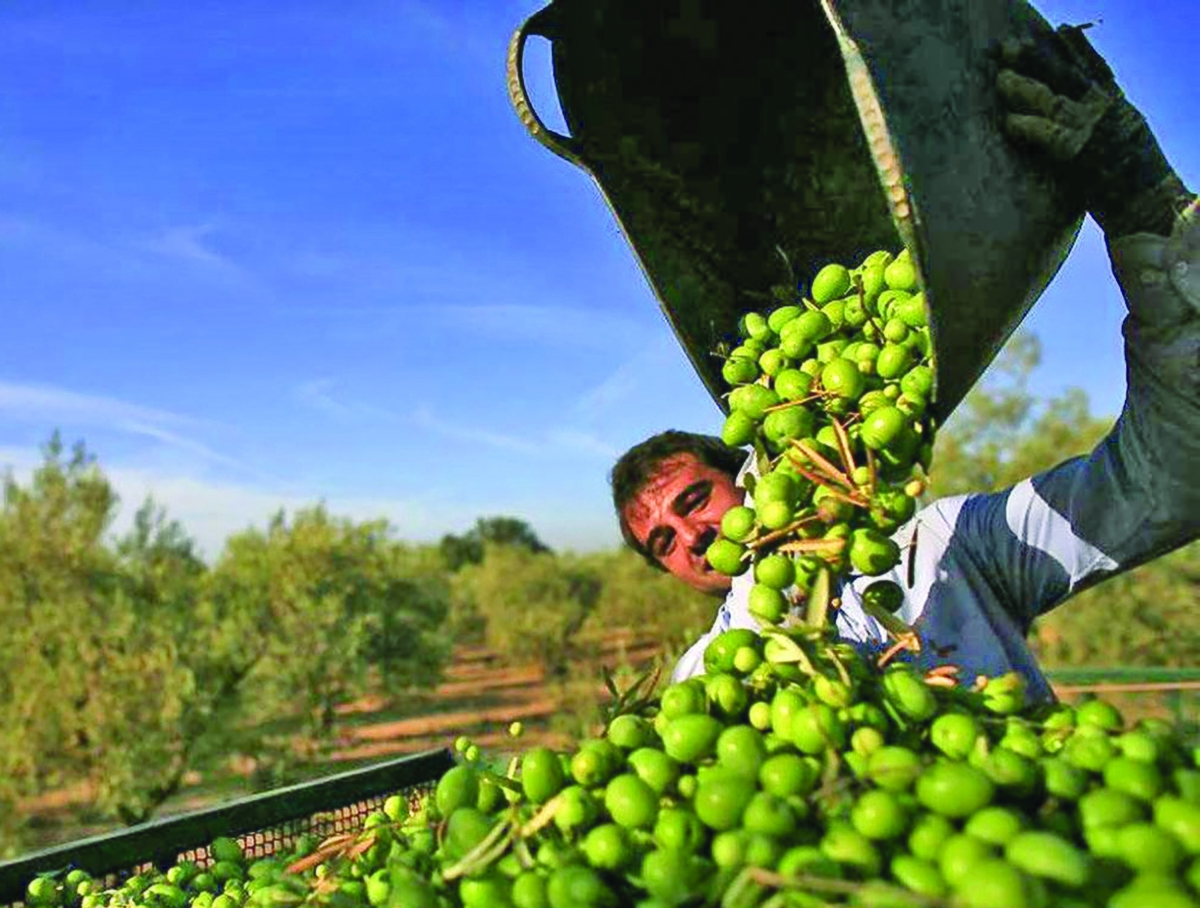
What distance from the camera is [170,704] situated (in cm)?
1517

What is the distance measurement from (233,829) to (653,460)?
1.90 meters

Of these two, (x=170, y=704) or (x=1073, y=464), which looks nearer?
(x=1073, y=464)

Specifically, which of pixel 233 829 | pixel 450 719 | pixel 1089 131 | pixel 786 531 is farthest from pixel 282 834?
pixel 450 719

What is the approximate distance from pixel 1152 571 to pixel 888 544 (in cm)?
1833

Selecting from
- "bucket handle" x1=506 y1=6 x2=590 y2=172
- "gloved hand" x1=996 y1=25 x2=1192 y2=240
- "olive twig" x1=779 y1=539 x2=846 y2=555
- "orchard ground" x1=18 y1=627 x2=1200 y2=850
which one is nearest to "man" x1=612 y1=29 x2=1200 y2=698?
"gloved hand" x1=996 y1=25 x2=1192 y2=240

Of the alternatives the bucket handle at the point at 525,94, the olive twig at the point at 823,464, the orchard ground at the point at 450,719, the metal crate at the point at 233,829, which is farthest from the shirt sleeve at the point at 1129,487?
the orchard ground at the point at 450,719

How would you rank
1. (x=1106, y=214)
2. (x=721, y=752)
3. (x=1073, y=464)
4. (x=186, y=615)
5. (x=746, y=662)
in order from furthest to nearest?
(x=186, y=615) → (x=1073, y=464) → (x=1106, y=214) → (x=746, y=662) → (x=721, y=752)

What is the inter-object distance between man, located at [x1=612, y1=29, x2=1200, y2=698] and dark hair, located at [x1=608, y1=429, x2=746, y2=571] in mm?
14

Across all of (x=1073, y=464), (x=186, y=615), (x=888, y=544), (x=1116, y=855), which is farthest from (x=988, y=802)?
(x=186, y=615)

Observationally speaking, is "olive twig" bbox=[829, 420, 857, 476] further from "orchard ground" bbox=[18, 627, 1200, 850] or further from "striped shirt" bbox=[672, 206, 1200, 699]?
"orchard ground" bbox=[18, 627, 1200, 850]

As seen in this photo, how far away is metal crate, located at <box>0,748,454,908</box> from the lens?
9.80 feet

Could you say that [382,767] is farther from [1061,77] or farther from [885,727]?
[1061,77]

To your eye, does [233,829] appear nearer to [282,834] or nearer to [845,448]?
[282,834]

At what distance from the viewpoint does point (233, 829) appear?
3184 millimetres
